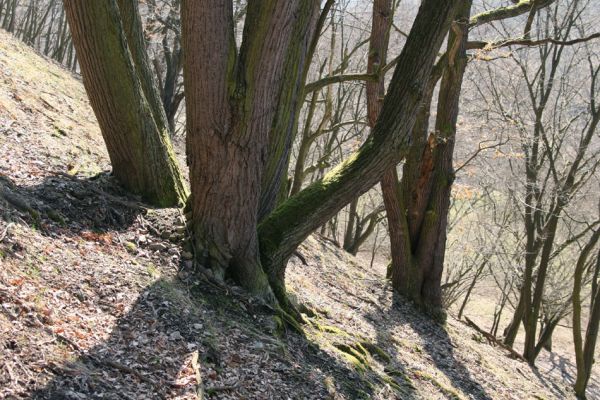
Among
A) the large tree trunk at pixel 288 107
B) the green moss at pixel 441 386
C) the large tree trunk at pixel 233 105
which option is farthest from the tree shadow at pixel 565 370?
the large tree trunk at pixel 233 105

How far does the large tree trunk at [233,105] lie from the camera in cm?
463

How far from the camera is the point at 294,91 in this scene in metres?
5.23

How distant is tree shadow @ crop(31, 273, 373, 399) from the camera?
3365 mm

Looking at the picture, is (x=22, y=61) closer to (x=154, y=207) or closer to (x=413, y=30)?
(x=154, y=207)

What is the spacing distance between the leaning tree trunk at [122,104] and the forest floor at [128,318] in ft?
0.80

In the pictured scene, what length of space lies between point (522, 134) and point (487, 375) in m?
6.07

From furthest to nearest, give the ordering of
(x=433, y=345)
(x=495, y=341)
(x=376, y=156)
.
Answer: (x=495, y=341), (x=433, y=345), (x=376, y=156)

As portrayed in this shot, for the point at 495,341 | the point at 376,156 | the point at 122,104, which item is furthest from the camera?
the point at 495,341

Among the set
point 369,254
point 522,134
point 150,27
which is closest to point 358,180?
point 522,134

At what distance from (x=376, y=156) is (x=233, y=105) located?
1392 millimetres

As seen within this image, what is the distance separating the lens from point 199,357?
13.1 feet

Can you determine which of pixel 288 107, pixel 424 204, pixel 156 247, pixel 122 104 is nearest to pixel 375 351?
pixel 156 247

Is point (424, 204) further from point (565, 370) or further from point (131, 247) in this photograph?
point (565, 370)

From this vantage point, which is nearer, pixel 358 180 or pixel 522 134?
pixel 358 180
